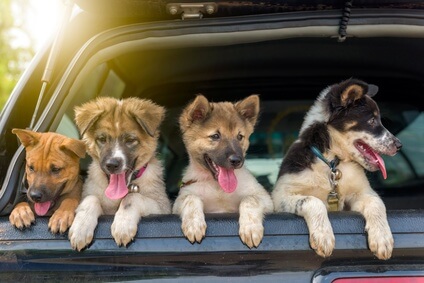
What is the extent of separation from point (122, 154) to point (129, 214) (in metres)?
0.64

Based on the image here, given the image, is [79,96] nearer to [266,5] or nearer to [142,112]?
[142,112]

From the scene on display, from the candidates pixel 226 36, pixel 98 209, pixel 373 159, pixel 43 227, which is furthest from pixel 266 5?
pixel 43 227

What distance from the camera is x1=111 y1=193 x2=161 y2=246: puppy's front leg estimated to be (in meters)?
2.31

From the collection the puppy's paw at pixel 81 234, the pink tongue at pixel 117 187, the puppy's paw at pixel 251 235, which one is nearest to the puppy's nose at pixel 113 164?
the pink tongue at pixel 117 187

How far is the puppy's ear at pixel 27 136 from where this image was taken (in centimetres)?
293

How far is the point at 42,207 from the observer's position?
10.0 feet

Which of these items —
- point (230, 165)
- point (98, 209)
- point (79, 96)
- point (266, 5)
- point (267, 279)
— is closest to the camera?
point (267, 279)

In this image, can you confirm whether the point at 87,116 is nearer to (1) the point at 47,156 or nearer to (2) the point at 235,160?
(1) the point at 47,156

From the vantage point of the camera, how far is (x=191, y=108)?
374cm

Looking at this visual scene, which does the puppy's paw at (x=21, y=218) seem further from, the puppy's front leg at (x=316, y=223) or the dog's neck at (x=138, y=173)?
the puppy's front leg at (x=316, y=223)

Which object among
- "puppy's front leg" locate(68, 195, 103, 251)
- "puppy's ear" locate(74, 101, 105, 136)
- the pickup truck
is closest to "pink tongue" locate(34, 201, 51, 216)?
the pickup truck

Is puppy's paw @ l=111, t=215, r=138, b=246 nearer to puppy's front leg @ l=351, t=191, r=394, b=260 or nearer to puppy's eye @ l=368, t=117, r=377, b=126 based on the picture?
puppy's front leg @ l=351, t=191, r=394, b=260

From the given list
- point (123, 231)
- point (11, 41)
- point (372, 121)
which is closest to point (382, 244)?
point (123, 231)

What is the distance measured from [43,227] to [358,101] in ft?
7.52
